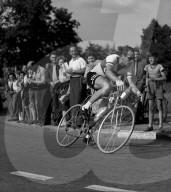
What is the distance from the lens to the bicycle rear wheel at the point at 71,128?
321 inches

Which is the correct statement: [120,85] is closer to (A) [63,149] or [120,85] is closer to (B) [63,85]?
(A) [63,149]

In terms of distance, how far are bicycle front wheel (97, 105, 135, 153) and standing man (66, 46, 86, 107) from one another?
3185 millimetres

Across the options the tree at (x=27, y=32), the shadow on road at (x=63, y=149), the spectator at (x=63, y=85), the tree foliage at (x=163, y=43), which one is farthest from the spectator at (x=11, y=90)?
the tree foliage at (x=163, y=43)

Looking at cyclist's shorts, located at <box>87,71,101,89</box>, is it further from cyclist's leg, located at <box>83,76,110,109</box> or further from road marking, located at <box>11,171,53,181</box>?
road marking, located at <box>11,171,53,181</box>

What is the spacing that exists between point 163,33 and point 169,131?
78296 millimetres

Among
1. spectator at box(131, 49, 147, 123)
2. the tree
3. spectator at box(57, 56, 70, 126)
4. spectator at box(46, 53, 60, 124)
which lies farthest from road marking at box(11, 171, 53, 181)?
the tree

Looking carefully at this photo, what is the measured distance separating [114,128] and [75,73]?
334 centimetres

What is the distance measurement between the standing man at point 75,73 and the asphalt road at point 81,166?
5.81 ft

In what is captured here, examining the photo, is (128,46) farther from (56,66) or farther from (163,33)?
(163,33)

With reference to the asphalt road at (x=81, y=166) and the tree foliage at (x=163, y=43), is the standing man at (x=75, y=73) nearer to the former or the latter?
the asphalt road at (x=81, y=166)

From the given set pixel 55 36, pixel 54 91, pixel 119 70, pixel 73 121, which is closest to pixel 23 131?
pixel 54 91

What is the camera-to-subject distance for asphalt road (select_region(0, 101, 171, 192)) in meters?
5.26

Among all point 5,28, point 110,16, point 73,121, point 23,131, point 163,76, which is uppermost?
point 5,28

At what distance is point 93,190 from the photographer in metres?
4.99
